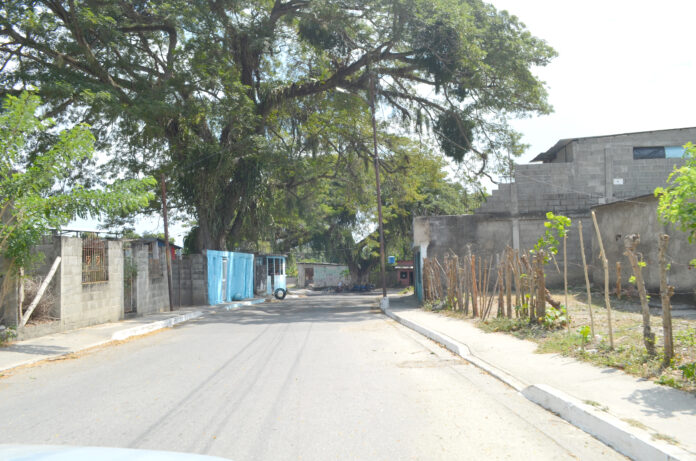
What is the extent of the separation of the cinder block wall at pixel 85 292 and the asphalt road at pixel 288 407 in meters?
4.02

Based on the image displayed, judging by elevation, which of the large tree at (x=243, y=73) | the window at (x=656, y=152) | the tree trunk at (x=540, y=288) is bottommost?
the tree trunk at (x=540, y=288)

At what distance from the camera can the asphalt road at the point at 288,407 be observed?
465 centimetres

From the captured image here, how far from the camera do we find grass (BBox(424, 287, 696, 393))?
6602mm

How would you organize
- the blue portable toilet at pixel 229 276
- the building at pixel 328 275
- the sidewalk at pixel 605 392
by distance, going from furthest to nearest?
the building at pixel 328 275 < the blue portable toilet at pixel 229 276 < the sidewalk at pixel 605 392

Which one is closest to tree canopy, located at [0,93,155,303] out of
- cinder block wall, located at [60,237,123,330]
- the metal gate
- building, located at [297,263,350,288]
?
cinder block wall, located at [60,237,123,330]

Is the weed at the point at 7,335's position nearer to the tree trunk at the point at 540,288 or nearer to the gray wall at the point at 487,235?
the tree trunk at the point at 540,288

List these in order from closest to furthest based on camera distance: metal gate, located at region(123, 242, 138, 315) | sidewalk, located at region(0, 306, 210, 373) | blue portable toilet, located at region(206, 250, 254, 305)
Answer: sidewalk, located at region(0, 306, 210, 373)
metal gate, located at region(123, 242, 138, 315)
blue portable toilet, located at region(206, 250, 254, 305)

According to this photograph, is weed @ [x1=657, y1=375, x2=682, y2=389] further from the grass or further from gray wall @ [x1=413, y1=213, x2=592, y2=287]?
gray wall @ [x1=413, y1=213, x2=592, y2=287]

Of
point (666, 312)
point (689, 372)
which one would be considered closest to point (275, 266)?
point (666, 312)

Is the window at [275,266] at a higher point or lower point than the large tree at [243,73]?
lower

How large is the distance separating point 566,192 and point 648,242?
291 inches

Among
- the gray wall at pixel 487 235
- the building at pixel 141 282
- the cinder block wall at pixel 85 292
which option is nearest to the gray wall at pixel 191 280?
the building at pixel 141 282

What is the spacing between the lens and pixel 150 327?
15.7 metres

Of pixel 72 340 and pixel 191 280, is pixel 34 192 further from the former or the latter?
pixel 191 280
